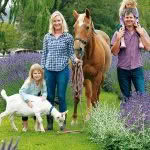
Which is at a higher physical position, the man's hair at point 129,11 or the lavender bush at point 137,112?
the man's hair at point 129,11

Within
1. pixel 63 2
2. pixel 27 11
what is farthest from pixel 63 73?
pixel 63 2

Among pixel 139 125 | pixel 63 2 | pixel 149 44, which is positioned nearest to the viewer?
pixel 139 125

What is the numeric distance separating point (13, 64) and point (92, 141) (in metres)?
5.47

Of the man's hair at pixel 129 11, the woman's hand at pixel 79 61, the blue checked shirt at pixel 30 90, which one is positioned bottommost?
the blue checked shirt at pixel 30 90

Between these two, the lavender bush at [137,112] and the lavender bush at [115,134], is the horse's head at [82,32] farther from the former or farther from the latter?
the lavender bush at [137,112]

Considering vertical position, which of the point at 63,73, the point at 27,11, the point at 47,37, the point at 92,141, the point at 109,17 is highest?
the point at 109,17

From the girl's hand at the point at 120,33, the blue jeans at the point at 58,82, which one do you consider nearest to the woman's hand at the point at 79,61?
the blue jeans at the point at 58,82

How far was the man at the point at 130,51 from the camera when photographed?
8.38m

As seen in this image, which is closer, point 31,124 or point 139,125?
point 139,125

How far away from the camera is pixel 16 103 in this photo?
840 centimetres

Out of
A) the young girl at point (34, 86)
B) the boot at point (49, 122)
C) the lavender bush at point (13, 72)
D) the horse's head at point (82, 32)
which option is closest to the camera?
the young girl at point (34, 86)

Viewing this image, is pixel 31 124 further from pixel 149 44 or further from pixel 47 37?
pixel 149 44

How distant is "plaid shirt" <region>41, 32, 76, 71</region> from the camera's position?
853cm

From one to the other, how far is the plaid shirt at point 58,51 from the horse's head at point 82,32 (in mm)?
125
